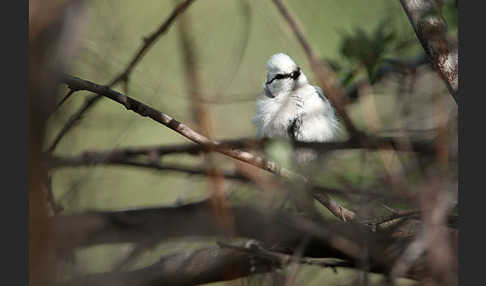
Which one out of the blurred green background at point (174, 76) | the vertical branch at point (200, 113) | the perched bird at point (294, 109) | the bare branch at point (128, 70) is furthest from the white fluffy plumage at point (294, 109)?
the vertical branch at point (200, 113)

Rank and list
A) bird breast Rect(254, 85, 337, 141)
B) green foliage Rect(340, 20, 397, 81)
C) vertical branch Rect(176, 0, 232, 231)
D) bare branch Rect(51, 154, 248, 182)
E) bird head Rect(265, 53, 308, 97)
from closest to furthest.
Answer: vertical branch Rect(176, 0, 232, 231) → bare branch Rect(51, 154, 248, 182) → green foliage Rect(340, 20, 397, 81) → bird head Rect(265, 53, 308, 97) → bird breast Rect(254, 85, 337, 141)

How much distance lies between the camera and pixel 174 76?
99 cm

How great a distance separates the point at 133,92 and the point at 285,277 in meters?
0.41

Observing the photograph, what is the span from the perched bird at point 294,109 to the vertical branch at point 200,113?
488mm

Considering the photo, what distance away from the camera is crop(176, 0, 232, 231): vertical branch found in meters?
0.65

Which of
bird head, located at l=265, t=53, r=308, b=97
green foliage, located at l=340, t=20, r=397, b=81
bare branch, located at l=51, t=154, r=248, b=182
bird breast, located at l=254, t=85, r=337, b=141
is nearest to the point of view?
bare branch, located at l=51, t=154, r=248, b=182

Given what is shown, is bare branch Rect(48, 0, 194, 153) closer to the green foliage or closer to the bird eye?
the green foliage

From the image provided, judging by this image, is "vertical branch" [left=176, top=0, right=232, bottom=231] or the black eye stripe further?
the black eye stripe

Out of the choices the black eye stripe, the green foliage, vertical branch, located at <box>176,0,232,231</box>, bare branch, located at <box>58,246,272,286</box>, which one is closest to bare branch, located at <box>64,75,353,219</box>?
vertical branch, located at <box>176,0,232,231</box>

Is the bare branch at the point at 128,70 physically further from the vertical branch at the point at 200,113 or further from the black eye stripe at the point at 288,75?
the black eye stripe at the point at 288,75

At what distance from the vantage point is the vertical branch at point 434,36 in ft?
3.19

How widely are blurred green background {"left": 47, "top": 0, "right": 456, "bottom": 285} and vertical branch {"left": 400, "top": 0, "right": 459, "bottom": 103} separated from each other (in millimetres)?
19

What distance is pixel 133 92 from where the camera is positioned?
983mm

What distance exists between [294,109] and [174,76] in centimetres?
45
